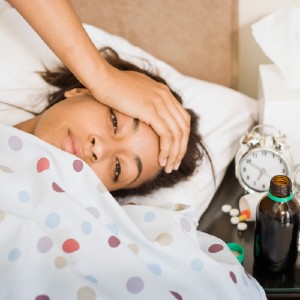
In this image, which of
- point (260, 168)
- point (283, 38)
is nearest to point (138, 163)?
point (260, 168)

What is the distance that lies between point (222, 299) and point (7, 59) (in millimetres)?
1032

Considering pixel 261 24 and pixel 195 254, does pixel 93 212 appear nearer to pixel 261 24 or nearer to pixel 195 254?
pixel 195 254

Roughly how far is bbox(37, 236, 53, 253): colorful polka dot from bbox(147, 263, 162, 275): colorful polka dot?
0.22 meters

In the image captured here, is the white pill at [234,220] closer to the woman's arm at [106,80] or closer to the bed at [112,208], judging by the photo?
the bed at [112,208]

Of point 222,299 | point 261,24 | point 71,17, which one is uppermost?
point 71,17

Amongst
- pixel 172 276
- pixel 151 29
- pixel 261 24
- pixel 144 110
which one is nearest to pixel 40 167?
pixel 144 110

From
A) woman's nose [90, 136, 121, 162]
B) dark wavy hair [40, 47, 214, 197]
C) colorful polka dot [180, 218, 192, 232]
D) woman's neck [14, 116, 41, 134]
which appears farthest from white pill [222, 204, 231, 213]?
woman's neck [14, 116, 41, 134]

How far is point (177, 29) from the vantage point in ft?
5.67

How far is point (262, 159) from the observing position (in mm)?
1435

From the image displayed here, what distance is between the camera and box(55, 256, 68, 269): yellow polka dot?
3.46 ft

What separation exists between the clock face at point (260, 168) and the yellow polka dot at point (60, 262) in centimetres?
62

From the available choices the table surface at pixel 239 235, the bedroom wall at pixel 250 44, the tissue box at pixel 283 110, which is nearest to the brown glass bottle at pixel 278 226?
the table surface at pixel 239 235

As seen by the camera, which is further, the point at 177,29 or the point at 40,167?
the point at 177,29

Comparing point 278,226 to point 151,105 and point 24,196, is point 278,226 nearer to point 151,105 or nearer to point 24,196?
point 151,105
